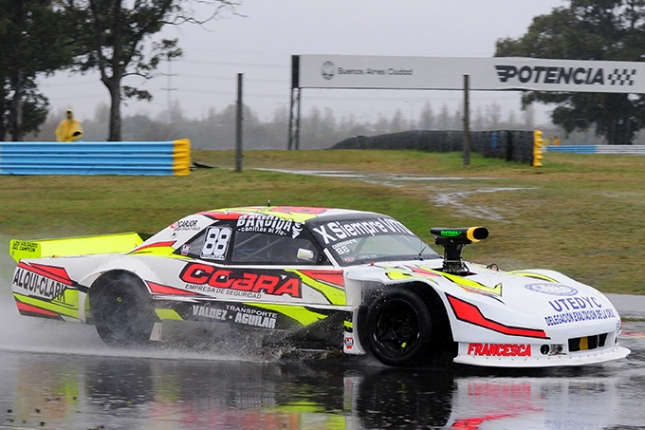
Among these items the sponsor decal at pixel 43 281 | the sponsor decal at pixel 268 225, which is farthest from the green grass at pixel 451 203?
the sponsor decal at pixel 43 281

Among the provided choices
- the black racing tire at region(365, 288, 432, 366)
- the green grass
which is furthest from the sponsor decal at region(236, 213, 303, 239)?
the green grass

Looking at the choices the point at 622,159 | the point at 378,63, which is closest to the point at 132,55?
the point at 378,63

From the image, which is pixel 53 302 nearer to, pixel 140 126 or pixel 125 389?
pixel 125 389

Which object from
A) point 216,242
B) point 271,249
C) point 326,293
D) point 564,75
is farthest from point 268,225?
point 564,75

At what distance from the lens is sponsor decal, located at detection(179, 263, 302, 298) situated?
26.3ft

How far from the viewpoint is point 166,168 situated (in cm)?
2342

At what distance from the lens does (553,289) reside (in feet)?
25.3

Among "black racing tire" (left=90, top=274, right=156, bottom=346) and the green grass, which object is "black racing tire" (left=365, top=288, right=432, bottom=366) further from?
the green grass

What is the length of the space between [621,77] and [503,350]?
43.0 m

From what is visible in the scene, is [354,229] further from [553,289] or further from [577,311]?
[577,311]

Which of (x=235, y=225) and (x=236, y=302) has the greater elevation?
(x=235, y=225)

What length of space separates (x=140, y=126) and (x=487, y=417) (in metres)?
34.2

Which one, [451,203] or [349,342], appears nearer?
[349,342]

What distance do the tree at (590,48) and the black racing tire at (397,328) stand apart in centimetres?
4608
